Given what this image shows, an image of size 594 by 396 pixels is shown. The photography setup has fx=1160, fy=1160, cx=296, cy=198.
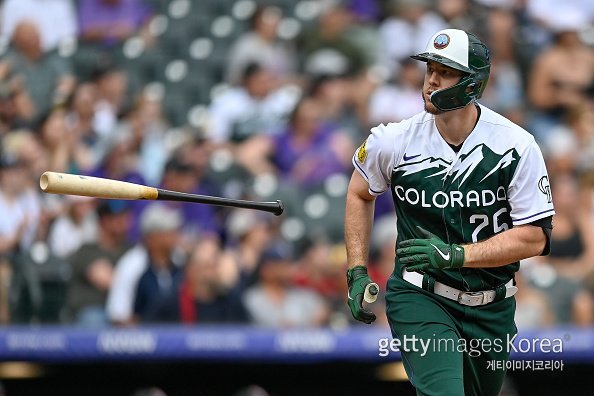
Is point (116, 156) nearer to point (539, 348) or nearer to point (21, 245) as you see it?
point (21, 245)

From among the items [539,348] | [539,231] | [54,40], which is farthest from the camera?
[54,40]

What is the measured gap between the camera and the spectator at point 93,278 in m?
8.60

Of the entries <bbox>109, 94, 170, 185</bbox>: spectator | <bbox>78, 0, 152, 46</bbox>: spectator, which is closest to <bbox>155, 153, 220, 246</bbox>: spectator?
<bbox>109, 94, 170, 185</bbox>: spectator

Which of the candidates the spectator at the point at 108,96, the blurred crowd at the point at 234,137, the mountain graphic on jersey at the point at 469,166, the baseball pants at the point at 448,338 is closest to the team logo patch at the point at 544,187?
the mountain graphic on jersey at the point at 469,166

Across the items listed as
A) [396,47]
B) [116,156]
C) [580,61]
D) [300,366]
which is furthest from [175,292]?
[580,61]

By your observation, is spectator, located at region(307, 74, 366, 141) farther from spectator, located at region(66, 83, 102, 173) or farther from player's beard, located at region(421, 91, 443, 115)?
player's beard, located at region(421, 91, 443, 115)

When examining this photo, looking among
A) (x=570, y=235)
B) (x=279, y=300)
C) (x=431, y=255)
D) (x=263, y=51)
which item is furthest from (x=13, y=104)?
(x=431, y=255)

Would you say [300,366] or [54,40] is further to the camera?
[54,40]

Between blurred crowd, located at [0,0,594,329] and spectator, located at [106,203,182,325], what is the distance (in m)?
0.01

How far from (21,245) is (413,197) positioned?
4724 millimetres

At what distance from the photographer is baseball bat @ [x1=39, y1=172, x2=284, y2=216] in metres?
4.68

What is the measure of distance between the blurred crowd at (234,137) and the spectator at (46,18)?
2 centimetres

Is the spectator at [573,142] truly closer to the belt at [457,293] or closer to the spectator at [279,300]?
the spectator at [279,300]

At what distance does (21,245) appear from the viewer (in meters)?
8.96
